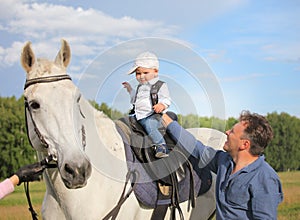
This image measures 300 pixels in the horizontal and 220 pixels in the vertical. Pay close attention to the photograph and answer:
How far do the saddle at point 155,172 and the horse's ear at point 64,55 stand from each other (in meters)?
0.85

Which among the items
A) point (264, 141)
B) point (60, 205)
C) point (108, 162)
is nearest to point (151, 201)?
point (108, 162)

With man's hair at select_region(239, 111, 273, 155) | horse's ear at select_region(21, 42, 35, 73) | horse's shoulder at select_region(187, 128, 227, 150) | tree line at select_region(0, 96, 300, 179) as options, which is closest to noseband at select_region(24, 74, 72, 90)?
horse's ear at select_region(21, 42, 35, 73)

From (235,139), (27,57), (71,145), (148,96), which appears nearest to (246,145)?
(235,139)

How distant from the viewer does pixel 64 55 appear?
410 centimetres

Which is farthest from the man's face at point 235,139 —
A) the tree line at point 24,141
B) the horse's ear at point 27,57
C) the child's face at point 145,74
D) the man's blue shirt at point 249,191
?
the tree line at point 24,141

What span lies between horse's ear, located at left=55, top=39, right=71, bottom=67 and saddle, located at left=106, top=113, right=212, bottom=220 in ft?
2.78

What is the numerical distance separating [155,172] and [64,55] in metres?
1.41

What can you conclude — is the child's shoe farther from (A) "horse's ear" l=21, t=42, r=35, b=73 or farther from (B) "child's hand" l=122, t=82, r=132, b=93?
(A) "horse's ear" l=21, t=42, r=35, b=73

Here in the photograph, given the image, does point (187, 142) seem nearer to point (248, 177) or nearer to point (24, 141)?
point (248, 177)

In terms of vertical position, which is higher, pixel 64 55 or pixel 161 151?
pixel 64 55

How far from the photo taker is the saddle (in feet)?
14.2

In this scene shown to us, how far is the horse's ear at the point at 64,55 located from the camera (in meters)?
4.07

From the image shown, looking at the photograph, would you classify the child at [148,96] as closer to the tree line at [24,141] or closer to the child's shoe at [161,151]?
the child's shoe at [161,151]

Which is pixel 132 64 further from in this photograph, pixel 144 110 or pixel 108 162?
pixel 108 162
